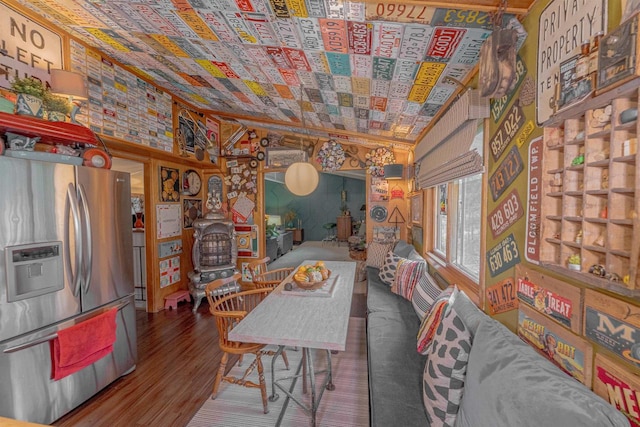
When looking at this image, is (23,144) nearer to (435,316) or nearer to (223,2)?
(223,2)

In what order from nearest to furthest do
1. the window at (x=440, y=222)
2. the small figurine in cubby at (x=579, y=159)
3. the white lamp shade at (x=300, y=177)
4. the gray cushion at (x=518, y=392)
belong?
the gray cushion at (x=518, y=392) < the small figurine in cubby at (x=579, y=159) < the white lamp shade at (x=300, y=177) < the window at (x=440, y=222)

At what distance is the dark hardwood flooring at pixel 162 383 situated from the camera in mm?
2010

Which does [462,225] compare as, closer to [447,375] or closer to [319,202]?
[447,375]

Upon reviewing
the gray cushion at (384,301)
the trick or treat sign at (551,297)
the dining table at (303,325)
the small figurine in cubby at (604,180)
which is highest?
the small figurine in cubby at (604,180)

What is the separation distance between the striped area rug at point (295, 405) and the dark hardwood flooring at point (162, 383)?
0.16 m

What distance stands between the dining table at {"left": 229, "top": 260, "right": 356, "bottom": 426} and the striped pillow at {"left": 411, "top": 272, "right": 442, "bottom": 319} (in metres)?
0.63

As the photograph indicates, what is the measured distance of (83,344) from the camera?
205 cm

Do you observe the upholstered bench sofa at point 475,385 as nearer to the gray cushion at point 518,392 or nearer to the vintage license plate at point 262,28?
the gray cushion at point 518,392

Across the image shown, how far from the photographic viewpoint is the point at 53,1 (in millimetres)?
1978

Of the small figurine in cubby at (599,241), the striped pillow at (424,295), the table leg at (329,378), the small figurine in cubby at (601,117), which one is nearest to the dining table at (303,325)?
the table leg at (329,378)

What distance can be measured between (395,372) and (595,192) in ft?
4.80

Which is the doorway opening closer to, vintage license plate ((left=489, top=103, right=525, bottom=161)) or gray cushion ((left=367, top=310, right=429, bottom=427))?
gray cushion ((left=367, top=310, right=429, bottom=427))

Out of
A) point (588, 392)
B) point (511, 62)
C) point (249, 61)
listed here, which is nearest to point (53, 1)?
point (249, 61)

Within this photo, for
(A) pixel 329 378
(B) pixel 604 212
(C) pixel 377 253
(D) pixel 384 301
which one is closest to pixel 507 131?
(B) pixel 604 212
